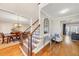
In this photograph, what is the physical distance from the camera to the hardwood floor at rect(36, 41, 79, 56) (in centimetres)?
238

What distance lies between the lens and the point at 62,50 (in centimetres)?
245

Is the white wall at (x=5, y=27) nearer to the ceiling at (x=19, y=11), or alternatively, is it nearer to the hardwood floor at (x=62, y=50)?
the ceiling at (x=19, y=11)

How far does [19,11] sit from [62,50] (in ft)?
5.22

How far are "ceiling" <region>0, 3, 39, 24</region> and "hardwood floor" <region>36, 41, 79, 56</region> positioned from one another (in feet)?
3.25

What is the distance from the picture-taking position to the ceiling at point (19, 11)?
2.32 metres

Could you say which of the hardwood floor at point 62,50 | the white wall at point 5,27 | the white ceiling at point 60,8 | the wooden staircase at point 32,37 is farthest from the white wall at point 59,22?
the white wall at point 5,27

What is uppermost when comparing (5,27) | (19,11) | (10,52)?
(19,11)

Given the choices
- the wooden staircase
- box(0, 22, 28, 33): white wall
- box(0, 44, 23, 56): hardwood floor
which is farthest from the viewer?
the wooden staircase

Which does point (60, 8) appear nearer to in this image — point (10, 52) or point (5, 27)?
point (5, 27)

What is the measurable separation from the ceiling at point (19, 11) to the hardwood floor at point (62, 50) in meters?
0.99

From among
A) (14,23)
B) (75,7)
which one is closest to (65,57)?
(75,7)

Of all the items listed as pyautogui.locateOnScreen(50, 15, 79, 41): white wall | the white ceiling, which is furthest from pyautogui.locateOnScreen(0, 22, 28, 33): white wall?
pyautogui.locateOnScreen(50, 15, 79, 41): white wall

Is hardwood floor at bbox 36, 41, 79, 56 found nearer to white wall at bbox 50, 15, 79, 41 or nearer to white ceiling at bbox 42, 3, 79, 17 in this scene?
white wall at bbox 50, 15, 79, 41

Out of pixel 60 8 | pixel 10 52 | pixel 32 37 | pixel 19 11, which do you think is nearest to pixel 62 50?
pixel 32 37
